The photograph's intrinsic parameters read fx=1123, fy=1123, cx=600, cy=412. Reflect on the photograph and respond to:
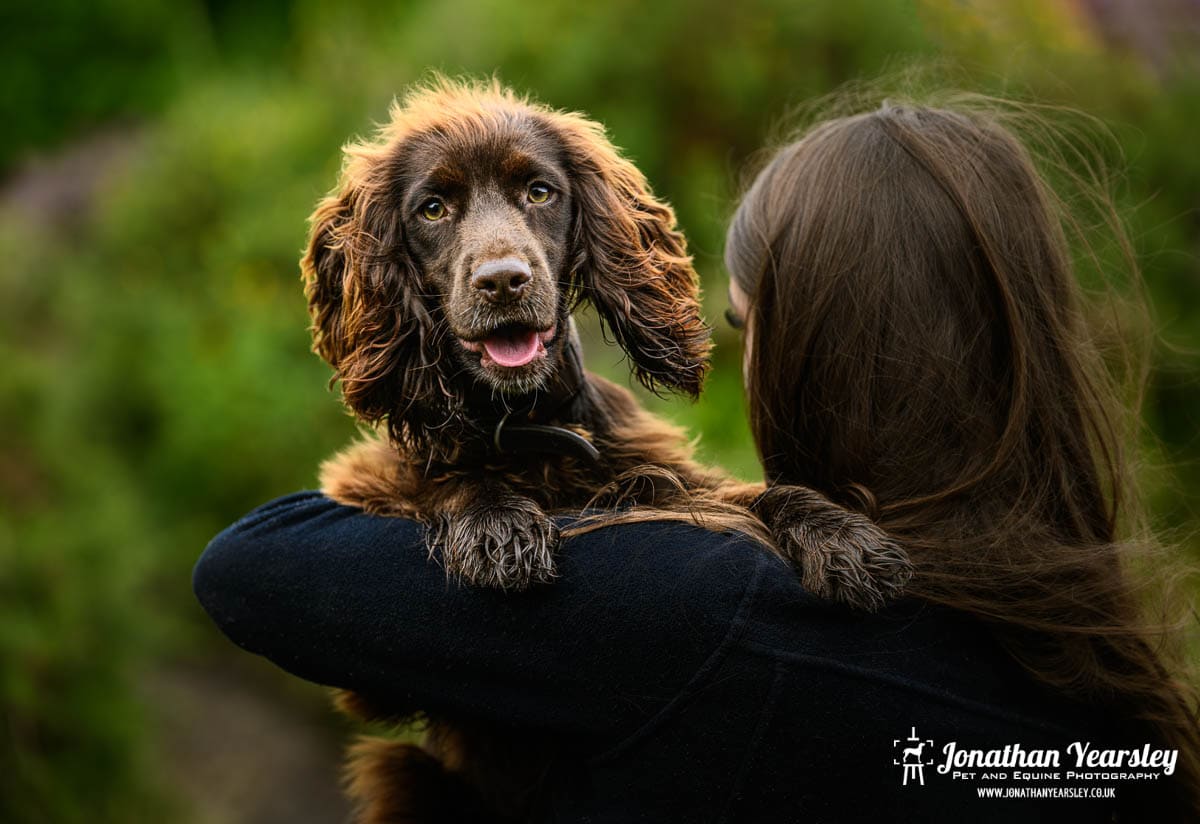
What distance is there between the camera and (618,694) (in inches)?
72.1

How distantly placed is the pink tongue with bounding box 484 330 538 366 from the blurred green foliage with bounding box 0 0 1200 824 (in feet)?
8.64

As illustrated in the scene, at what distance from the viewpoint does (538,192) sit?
98.7 inches

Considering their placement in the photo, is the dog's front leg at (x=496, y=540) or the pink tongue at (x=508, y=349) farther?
the pink tongue at (x=508, y=349)

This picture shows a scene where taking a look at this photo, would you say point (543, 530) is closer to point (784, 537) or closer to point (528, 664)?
point (528, 664)

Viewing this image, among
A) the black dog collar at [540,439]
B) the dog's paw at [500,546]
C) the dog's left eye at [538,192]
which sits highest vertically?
the dog's left eye at [538,192]

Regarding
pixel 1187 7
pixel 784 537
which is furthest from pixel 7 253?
pixel 1187 7

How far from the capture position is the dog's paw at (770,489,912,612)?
1.92 metres

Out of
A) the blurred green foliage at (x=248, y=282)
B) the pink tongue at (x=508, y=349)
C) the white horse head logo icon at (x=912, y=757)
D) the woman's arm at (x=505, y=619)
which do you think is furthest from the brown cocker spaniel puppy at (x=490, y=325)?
the blurred green foliage at (x=248, y=282)

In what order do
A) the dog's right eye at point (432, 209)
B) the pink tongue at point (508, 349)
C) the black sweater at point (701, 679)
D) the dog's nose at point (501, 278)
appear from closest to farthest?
the black sweater at point (701, 679) < the dog's nose at point (501, 278) < the pink tongue at point (508, 349) < the dog's right eye at point (432, 209)

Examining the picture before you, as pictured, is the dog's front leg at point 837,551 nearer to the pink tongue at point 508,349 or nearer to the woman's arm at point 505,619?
the woman's arm at point 505,619

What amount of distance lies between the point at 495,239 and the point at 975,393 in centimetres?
101

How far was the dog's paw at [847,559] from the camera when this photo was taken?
1.92 meters

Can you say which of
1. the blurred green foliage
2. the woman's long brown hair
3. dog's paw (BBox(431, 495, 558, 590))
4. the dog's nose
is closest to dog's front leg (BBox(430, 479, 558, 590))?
dog's paw (BBox(431, 495, 558, 590))

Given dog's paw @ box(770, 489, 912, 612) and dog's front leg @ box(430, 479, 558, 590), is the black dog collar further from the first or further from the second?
dog's paw @ box(770, 489, 912, 612)
